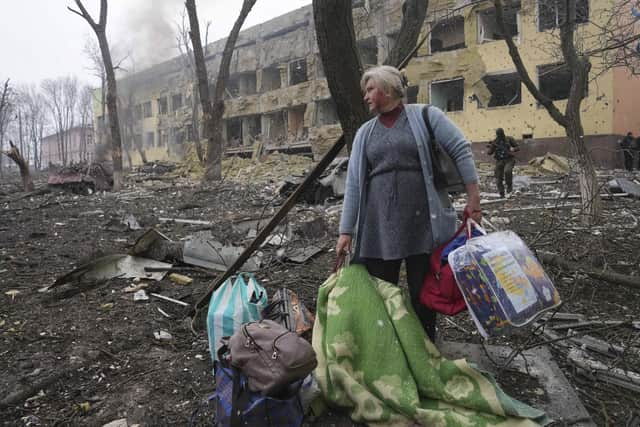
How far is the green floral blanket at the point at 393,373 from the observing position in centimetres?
195

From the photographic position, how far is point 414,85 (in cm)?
2306

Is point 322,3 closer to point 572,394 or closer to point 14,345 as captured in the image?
point 572,394

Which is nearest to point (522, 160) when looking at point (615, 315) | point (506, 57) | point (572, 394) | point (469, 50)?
point (506, 57)

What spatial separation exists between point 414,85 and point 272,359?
23.1 meters

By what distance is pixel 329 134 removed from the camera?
26281 millimetres

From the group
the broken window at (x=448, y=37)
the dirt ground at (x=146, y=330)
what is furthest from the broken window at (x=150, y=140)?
the dirt ground at (x=146, y=330)

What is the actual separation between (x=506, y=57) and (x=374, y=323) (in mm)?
20654

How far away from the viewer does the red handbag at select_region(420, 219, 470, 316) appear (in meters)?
2.17

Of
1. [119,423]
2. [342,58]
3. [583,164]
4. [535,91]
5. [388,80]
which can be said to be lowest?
[119,423]

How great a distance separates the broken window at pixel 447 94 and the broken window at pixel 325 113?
7390 mm

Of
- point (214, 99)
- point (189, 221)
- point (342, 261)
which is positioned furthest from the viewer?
point (214, 99)

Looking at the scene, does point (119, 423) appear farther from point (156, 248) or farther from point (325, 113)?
point (325, 113)

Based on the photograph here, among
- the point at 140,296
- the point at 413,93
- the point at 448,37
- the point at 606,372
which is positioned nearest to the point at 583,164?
the point at 606,372

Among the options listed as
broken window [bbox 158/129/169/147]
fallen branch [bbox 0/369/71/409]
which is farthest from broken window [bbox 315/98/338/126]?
fallen branch [bbox 0/369/71/409]
